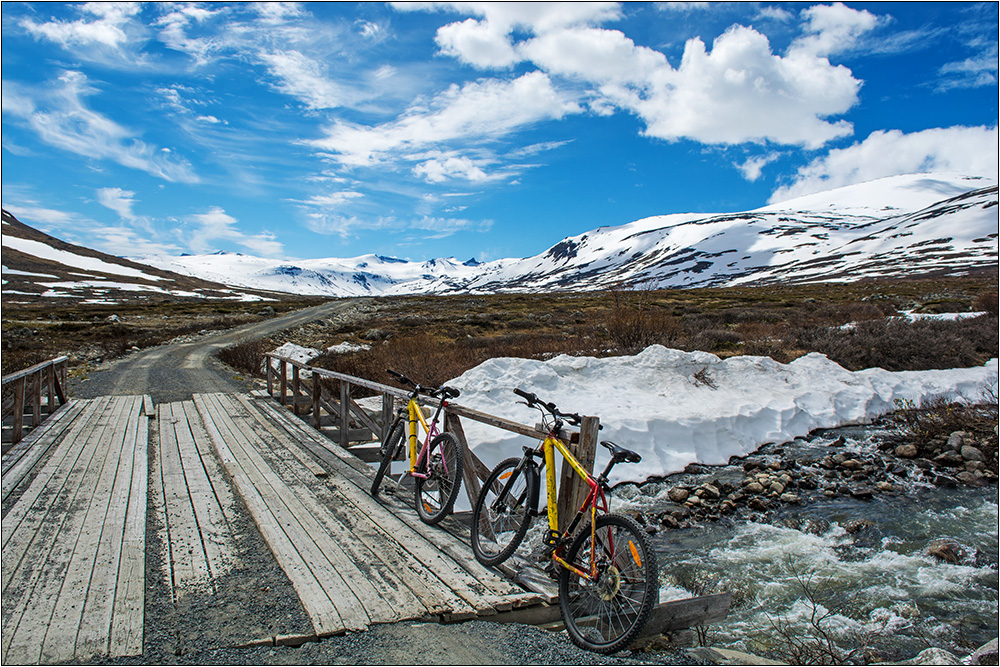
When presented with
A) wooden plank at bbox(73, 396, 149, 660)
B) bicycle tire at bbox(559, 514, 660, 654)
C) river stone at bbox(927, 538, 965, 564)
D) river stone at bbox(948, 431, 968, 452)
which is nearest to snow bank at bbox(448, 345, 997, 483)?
river stone at bbox(948, 431, 968, 452)

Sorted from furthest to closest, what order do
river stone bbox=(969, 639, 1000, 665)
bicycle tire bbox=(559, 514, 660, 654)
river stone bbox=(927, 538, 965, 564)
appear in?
river stone bbox=(927, 538, 965, 564) < river stone bbox=(969, 639, 1000, 665) < bicycle tire bbox=(559, 514, 660, 654)

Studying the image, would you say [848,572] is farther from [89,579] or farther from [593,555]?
[89,579]

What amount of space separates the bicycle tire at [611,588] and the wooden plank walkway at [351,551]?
1.14 feet

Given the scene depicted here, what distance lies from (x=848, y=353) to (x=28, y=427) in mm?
21619

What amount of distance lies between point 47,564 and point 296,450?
12.7ft

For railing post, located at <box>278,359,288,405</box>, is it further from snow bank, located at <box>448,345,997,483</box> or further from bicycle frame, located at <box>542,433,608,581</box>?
bicycle frame, located at <box>542,433,608,581</box>

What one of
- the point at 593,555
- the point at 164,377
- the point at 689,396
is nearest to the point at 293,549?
the point at 593,555

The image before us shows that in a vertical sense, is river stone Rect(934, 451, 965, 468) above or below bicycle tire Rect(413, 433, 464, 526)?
below

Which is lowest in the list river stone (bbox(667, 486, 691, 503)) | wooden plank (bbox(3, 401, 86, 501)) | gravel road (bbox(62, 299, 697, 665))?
river stone (bbox(667, 486, 691, 503))

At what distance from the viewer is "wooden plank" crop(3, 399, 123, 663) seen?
3.15m

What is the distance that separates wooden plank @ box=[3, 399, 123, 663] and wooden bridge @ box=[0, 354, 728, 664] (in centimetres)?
1

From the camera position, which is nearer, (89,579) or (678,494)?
(89,579)

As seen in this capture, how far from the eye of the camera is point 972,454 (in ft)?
32.5

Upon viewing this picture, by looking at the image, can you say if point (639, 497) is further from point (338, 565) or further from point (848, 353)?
point (848, 353)
